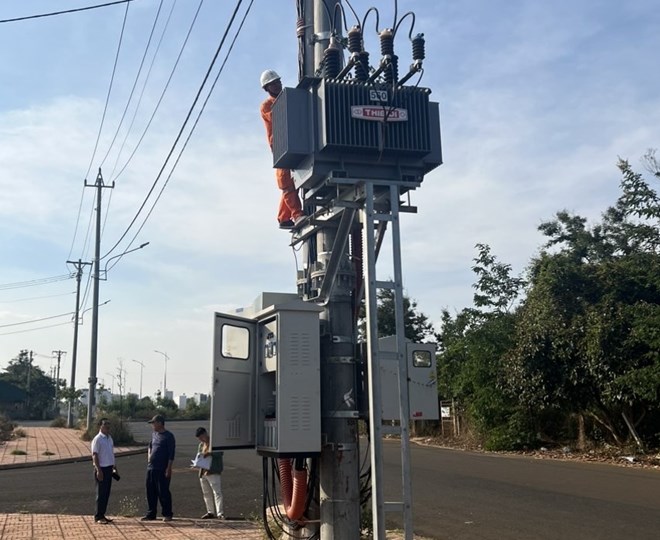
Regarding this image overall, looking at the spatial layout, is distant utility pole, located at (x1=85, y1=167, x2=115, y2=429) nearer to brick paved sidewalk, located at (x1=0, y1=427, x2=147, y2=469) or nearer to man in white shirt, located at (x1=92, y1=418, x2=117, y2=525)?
brick paved sidewalk, located at (x1=0, y1=427, x2=147, y2=469)

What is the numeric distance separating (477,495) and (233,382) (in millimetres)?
8153

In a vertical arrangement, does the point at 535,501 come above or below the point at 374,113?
below

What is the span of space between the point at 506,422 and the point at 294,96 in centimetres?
2125

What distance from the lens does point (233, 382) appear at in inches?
276

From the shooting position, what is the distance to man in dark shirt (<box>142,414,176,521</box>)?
11016 mm

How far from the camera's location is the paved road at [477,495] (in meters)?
10.4

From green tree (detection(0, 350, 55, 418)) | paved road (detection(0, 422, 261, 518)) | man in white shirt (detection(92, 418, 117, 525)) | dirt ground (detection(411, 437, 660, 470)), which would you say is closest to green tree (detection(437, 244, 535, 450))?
dirt ground (detection(411, 437, 660, 470))

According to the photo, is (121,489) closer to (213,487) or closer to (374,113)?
(213,487)

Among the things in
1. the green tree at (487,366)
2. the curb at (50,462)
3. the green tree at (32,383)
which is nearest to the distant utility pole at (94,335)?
the curb at (50,462)

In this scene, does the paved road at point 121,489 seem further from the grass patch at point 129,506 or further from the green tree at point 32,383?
the green tree at point 32,383

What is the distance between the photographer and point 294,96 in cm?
659

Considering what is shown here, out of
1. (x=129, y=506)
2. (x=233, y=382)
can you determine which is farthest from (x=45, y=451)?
(x=233, y=382)

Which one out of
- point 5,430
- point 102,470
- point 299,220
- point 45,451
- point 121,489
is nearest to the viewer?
point 299,220

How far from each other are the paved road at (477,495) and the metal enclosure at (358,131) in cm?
556
